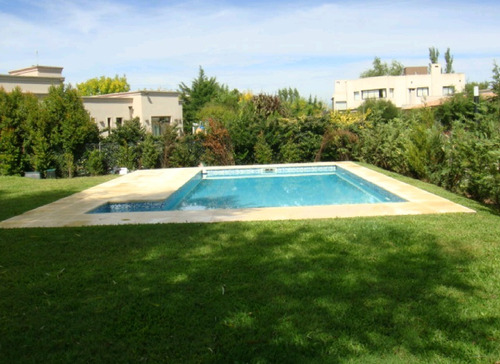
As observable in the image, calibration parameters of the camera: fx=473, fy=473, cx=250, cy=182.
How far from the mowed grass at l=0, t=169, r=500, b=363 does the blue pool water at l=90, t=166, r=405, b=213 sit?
3.88 metres

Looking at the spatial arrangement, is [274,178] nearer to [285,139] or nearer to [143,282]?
[285,139]

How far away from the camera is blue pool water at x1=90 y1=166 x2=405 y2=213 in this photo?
10953 millimetres

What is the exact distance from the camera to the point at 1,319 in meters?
3.77

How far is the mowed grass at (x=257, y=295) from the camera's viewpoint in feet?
10.5

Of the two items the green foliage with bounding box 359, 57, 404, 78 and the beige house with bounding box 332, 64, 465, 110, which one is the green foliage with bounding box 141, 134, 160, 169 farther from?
the green foliage with bounding box 359, 57, 404, 78

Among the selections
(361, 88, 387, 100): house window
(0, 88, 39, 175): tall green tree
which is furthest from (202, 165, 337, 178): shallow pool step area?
(361, 88, 387, 100): house window

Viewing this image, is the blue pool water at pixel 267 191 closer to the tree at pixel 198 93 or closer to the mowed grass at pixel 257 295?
the mowed grass at pixel 257 295

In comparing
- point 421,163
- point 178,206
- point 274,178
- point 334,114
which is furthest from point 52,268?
point 334,114

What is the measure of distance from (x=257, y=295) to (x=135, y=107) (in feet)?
80.9

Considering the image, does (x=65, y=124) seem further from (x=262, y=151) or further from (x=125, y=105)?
(x=125, y=105)

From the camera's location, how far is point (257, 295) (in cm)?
413

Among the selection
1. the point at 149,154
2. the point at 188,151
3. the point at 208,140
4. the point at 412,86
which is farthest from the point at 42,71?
the point at 412,86

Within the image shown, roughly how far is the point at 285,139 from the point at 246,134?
171cm

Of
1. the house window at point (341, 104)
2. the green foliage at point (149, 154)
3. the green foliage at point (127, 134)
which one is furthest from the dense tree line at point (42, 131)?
the house window at point (341, 104)
